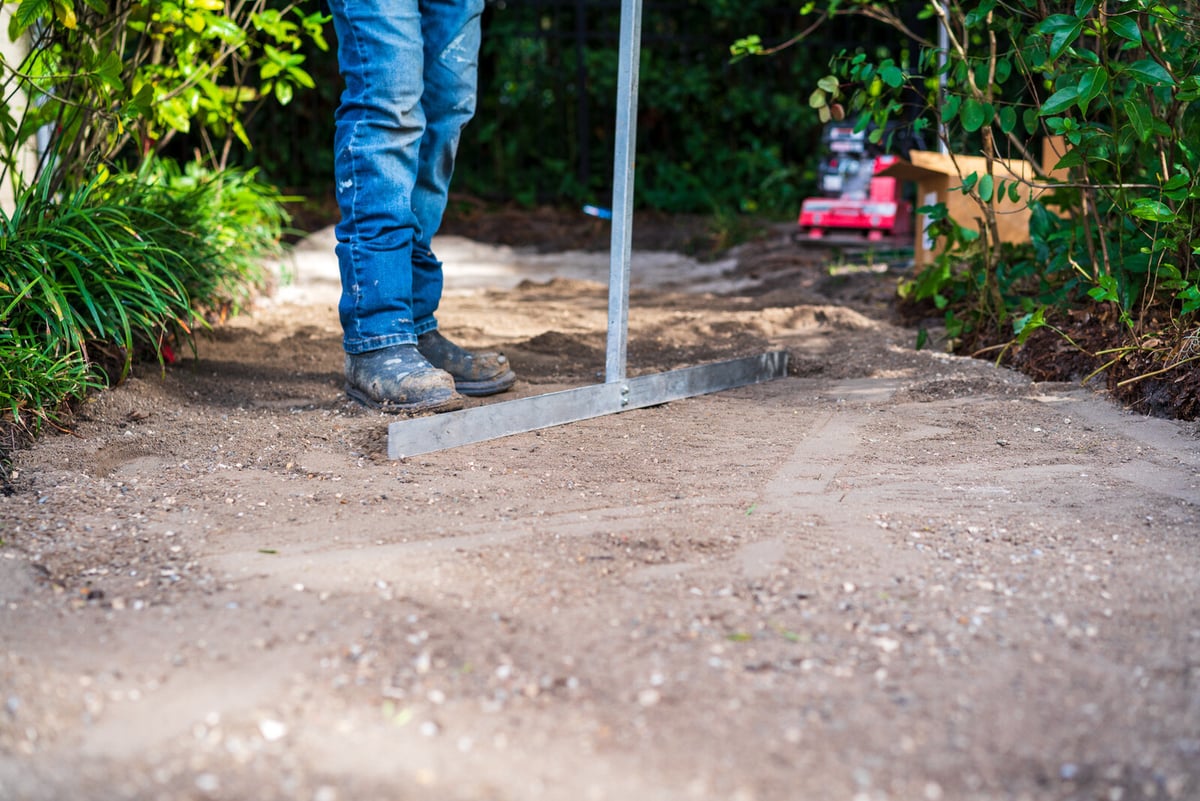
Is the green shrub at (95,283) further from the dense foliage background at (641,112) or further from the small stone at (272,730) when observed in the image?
the dense foliage background at (641,112)

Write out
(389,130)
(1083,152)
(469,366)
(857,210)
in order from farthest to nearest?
(857,210)
(469,366)
(1083,152)
(389,130)

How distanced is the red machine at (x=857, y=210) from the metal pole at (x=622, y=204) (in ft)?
9.75

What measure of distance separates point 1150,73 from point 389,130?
1.52 meters

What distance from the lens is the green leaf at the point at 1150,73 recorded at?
2095mm

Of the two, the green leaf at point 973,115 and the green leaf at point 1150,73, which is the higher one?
the green leaf at point 1150,73

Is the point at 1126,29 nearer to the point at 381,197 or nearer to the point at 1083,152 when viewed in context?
the point at 1083,152

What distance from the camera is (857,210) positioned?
5246 millimetres

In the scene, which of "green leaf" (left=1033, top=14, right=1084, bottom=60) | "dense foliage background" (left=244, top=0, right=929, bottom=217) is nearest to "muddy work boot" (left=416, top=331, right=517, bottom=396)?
"green leaf" (left=1033, top=14, right=1084, bottom=60)

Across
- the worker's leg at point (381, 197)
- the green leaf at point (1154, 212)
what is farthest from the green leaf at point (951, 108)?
the worker's leg at point (381, 197)

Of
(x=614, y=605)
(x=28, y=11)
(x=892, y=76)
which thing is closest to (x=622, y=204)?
(x=892, y=76)

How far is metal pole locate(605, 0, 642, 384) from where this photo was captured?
2.31 meters

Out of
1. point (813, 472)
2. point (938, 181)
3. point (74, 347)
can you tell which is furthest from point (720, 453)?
point (938, 181)

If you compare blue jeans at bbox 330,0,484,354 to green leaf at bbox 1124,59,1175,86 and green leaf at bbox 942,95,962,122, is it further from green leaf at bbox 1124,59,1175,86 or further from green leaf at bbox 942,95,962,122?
green leaf at bbox 1124,59,1175,86

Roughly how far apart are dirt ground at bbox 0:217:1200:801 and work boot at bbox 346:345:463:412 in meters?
0.07
